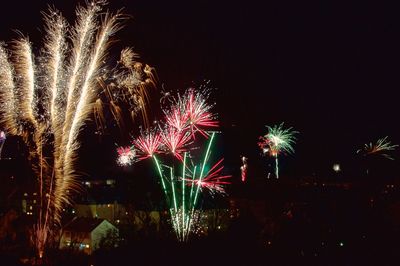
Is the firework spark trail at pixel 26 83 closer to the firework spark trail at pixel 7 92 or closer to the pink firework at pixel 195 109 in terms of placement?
the firework spark trail at pixel 7 92

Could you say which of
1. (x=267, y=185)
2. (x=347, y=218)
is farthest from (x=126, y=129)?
(x=347, y=218)

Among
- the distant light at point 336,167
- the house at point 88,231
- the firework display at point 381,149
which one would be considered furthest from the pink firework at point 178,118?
the firework display at point 381,149

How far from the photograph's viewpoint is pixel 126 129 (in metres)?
19.8

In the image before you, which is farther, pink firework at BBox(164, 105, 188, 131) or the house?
the house

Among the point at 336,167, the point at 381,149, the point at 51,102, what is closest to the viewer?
the point at 51,102

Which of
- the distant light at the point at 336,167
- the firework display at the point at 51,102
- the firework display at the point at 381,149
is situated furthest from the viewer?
the firework display at the point at 381,149

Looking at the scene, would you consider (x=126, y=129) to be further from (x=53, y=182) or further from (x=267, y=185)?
(x=53, y=182)

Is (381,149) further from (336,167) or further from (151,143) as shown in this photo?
(151,143)

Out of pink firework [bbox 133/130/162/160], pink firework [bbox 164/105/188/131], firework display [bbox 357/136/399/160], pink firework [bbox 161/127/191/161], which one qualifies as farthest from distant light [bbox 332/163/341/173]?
pink firework [bbox 164/105/188/131]

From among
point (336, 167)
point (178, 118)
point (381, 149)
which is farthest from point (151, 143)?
point (381, 149)

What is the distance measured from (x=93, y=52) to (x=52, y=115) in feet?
4.88

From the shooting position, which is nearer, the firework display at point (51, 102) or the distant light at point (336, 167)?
the firework display at point (51, 102)

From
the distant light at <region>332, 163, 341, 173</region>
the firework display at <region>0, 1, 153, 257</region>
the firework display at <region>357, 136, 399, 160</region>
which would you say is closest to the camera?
the firework display at <region>0, 1, 153, 257</region>

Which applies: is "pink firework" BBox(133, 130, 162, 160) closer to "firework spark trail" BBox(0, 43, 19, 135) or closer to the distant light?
"firework spark trail" BBox(0, 43, 19, 135)
